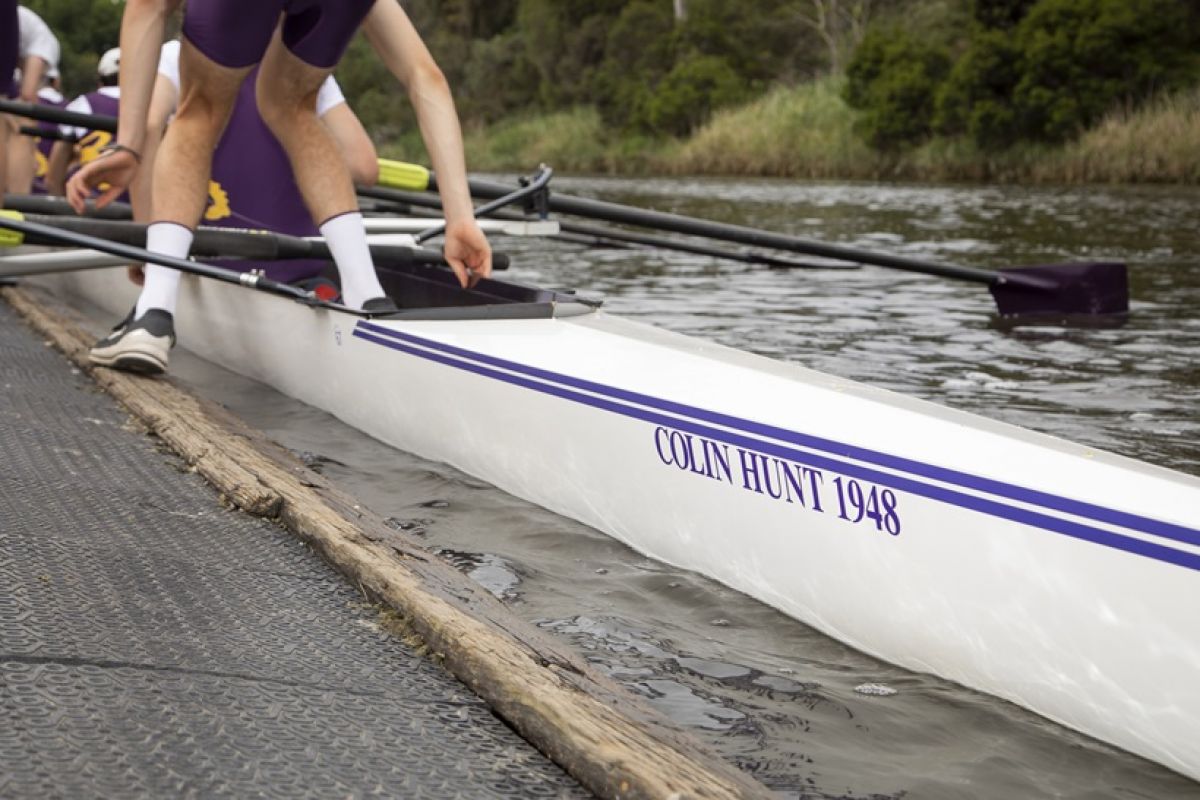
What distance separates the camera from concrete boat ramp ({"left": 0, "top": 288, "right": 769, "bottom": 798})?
2104 mm

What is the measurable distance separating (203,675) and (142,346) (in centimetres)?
267

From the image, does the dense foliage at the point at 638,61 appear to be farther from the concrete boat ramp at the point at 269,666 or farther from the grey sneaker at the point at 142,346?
the concrete boat ramp at the point at 269,666

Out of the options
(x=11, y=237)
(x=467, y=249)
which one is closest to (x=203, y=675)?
(x=467, y=249)

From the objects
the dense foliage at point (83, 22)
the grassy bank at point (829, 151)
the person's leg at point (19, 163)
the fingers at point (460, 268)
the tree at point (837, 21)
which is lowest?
the grassy bank at point (829, 151)

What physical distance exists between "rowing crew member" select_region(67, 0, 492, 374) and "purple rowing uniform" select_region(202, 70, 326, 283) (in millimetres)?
810

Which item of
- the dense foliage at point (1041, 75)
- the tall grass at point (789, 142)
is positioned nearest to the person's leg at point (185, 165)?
the dense foliage at point (1041, 75)

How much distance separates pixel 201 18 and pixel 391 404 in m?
1.30

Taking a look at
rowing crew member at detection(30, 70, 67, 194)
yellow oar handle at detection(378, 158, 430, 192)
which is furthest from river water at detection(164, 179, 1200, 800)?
rowing crew member at detection(30, 70, 67, 194)

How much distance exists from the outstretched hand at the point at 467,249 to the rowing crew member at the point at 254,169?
1.22 meters

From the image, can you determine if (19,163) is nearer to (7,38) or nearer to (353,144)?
(7,38)

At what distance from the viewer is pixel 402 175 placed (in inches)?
250

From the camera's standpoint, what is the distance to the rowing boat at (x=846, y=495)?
8.36ft

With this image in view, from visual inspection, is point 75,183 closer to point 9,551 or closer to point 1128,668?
point 9,551

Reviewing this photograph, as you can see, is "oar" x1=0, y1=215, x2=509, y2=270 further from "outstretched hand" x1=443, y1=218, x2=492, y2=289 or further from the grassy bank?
the grassy bank
